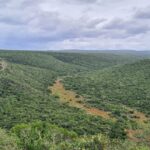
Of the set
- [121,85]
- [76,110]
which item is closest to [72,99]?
[76,110]

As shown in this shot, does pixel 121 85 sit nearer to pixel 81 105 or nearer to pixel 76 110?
pixel 81 105

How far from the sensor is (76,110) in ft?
290

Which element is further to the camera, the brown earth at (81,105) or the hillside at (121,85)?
the hillside at (121,85)

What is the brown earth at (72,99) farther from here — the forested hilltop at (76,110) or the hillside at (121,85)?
the hillside at (121,85)

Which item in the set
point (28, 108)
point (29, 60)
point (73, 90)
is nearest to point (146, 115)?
point (28, 108)

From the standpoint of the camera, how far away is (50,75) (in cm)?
15150

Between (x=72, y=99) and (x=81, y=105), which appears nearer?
(x=81, y=105)

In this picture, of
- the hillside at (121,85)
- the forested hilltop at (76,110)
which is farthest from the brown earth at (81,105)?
the hillside at (121,85)

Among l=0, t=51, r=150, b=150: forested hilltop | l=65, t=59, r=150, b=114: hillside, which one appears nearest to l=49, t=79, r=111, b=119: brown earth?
l=0, t=51, r=150, b=150: forested hilltop

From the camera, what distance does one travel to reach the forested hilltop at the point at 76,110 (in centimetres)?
5145

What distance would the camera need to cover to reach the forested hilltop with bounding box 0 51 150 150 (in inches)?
2026

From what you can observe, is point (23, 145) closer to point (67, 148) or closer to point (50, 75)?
point (67, 148)

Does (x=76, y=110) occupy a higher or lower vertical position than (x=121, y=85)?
lower

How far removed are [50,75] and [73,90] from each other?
3491 cm
